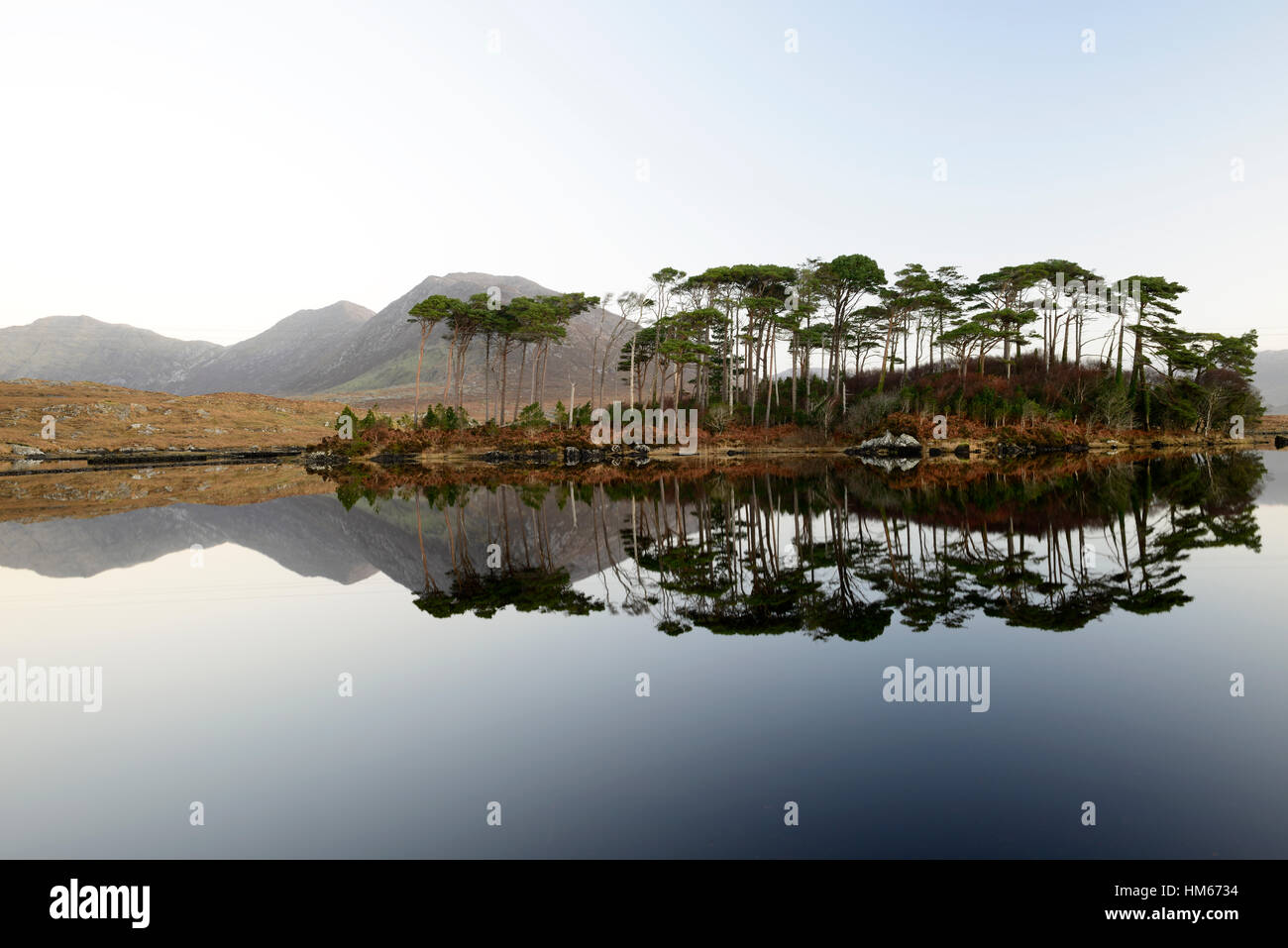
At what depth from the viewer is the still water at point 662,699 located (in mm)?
4297

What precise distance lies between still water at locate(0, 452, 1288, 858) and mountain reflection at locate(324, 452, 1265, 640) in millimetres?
124

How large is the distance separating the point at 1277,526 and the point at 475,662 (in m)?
18.6

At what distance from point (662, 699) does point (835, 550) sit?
853cm

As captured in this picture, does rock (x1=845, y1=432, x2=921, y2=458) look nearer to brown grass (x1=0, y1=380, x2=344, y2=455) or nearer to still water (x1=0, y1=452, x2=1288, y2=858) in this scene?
still water (x1=0, y1=452, x2=1288, y2=858)

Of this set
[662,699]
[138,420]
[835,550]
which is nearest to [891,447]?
[835,550]

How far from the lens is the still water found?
4297 mm

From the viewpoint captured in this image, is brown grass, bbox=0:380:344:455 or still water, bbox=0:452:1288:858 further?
brown grass, bbox=0:380:344:455

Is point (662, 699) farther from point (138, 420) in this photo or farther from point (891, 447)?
point (138, 420)

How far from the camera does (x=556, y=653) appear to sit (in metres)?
8.15


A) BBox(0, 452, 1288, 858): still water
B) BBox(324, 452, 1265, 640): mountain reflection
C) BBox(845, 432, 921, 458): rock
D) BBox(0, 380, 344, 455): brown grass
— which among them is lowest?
BBox(0, 452, 1288, 858): still water

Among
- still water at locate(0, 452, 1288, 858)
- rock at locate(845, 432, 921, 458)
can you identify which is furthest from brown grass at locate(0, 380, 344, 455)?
still water at locate(0, 452, 1288, 858)
